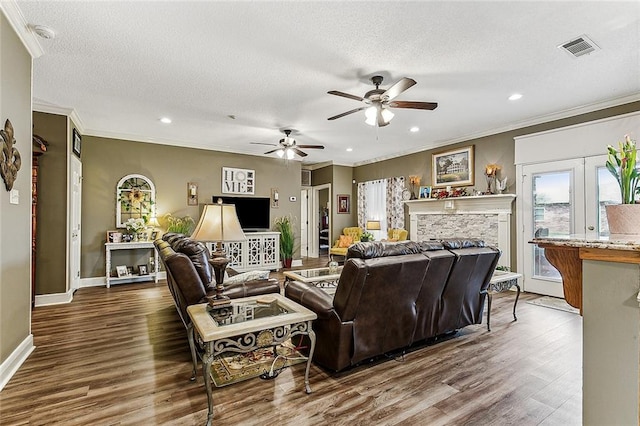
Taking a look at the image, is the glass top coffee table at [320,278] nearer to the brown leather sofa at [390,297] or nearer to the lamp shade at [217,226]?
the brown leather sofa at [390,297]

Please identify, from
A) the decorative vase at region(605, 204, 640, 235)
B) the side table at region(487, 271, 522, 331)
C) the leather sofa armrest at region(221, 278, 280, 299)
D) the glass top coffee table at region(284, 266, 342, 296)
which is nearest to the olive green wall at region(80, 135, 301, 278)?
the glass top coffee table at region(284, 266, 342, 296)

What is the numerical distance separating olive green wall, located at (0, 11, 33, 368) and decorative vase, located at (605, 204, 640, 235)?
3764mm

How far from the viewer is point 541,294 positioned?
4770 millimetres

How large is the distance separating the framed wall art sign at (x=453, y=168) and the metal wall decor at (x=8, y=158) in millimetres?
6252

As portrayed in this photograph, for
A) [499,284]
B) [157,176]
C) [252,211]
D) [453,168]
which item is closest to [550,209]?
[453,168]

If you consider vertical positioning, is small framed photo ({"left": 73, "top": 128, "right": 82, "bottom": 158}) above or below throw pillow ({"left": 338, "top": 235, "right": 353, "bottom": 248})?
above

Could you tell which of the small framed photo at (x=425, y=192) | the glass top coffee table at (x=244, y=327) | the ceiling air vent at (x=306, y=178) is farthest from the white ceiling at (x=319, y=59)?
the ceiling air vent at (x=306, y=178)

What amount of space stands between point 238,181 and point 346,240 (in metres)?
2.97

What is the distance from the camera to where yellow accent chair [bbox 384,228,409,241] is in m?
6.70

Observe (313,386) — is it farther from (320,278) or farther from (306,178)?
(306,178)

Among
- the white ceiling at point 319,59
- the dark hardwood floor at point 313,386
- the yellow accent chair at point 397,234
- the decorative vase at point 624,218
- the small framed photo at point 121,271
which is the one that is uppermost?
the white ceiling at point 319,59

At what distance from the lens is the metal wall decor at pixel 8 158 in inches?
88.5

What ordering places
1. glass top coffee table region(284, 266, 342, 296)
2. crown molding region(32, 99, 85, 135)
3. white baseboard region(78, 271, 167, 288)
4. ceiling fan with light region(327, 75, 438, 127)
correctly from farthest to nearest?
white baseboard region(78, 271, 167, 288) < crown molding region(32, 99, 85, 135) < glass top coffee table region(284, 266, 342, 296) < ceiling fan with light region(327, 75, 438, 127)

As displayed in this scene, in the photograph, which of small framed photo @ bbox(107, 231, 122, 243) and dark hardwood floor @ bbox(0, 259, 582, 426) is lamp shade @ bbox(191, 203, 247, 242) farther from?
small framed photo @ bbox(107, 231, 122, 243)
